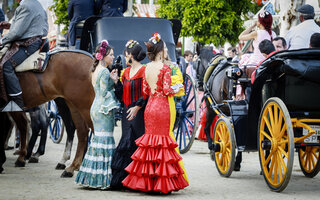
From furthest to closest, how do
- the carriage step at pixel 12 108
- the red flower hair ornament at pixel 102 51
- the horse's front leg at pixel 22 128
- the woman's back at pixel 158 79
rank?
the horse's front leg at pixel 22 128
the carriage step at pixel 12 108
the red flower hair ornament at pixel 102 51
the woman's back at pixel 158 79

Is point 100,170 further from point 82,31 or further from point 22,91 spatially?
point 82,31

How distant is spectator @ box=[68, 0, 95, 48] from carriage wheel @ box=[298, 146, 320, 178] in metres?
4.85

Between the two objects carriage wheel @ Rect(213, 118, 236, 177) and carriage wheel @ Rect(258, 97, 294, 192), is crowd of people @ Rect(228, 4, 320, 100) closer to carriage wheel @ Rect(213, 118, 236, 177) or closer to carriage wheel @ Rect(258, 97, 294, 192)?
carriage wheel @ Rect(213, 118, 236, 177)

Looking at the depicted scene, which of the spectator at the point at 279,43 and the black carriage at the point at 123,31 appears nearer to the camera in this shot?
the spectator at the point at 279,43

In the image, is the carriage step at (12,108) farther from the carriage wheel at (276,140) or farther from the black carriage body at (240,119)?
the carriage wheel at (276,140)

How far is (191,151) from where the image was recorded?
12.5 metres

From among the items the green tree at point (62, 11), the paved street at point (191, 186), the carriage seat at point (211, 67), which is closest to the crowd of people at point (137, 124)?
the paved street at point (191, 186)

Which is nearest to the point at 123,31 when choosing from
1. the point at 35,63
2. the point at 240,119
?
the point at 35,63

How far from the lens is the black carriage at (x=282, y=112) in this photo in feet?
23.2

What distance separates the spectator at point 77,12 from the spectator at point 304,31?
4.02 meters

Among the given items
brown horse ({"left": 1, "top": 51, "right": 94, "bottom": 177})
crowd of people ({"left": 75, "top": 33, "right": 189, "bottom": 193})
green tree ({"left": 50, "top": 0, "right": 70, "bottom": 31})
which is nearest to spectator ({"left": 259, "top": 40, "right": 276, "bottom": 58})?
crowd of people ({"left": 75, "top": 33, "right": 189, "bottom": 193})

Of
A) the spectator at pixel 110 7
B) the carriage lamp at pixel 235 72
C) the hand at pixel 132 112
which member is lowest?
the hand at pixel 132 112

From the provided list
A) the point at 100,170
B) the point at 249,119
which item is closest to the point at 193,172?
the point at 249,119

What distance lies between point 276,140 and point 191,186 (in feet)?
4.28
